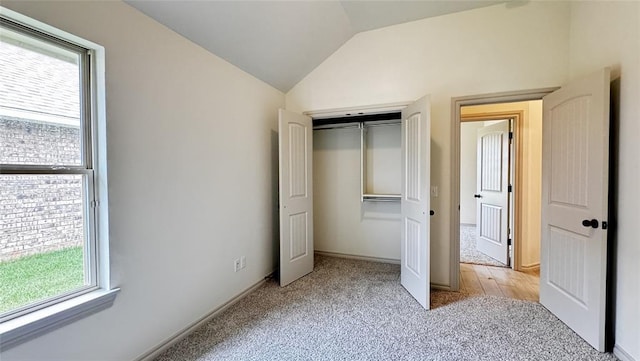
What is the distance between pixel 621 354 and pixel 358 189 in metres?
2.82

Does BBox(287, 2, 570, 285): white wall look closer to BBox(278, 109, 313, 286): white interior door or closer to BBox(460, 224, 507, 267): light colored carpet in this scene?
BBox(278, 109, 313, 286): white interior door

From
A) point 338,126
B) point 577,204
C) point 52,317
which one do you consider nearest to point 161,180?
point 52,317

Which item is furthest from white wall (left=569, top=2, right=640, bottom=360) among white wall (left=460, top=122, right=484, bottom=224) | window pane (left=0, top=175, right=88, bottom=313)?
white wall (left=460, top=122, right=484, bottom=224)

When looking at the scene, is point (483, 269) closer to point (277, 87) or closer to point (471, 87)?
point (471, 87)

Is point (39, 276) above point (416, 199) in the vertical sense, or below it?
below

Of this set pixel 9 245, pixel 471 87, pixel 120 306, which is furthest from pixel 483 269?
pixel 9 245

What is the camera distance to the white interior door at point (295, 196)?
304 cm

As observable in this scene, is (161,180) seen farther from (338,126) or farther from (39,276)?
(338,126)

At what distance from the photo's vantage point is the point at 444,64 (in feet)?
9.34

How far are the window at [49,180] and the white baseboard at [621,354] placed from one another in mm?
3222

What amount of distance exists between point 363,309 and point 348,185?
6.28 ft

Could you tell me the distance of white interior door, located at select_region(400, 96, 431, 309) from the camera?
98.8 inches

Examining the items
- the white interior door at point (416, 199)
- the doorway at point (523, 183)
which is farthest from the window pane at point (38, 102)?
the doorway at point (523, 183)

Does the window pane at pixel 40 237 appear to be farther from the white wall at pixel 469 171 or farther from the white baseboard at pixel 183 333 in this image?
the white wall at pixel 469 171
